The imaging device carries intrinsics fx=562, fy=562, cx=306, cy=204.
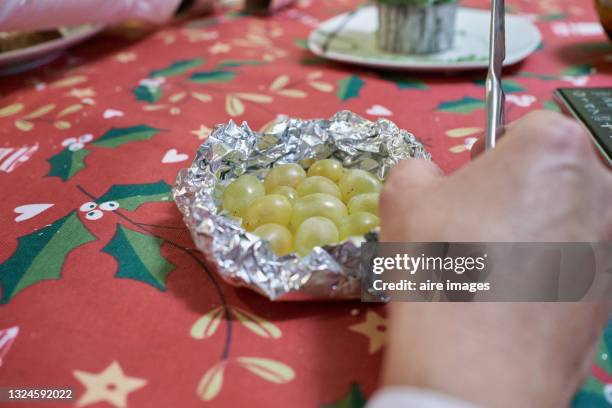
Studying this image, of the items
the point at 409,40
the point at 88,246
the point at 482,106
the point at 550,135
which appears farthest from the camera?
the point at 409,40

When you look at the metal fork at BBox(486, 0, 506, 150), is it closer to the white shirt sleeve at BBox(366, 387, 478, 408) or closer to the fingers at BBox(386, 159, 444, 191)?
the fingers at BBox(386, 159, 444, 191)

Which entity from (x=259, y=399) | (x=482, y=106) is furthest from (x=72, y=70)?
(x=259, y=399)

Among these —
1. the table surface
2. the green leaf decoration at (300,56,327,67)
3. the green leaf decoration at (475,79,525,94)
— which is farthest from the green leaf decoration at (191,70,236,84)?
the green leaf decoration at (475,79,525,94)

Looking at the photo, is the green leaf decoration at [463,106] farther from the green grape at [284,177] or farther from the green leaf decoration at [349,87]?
the green grape at [284,177]

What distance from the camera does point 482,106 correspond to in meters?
0.71

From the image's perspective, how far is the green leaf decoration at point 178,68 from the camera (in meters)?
0.85

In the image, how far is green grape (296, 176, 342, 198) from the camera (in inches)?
18.0

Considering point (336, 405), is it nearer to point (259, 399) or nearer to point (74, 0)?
point (259, 399)

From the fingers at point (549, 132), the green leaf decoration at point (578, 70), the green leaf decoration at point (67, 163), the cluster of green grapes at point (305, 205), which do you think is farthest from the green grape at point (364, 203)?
the green leaf decoration at point (578, 70)

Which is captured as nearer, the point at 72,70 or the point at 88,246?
the point at 88,246

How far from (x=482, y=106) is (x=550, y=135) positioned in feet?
1.34

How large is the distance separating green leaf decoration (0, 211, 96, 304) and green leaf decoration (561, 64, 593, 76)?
691mm

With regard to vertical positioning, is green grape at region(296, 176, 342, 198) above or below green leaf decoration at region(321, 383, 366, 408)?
above

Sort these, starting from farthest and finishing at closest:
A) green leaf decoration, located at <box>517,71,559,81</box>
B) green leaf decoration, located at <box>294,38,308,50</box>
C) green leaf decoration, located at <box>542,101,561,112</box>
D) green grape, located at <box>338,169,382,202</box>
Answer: green leaf decoration, located at <box>294,38,308,50</box>
green leaf decoration, located at <box>517,71,559,81</box>
green leaf decoration, located at <box>542,101,561,112</box>
green grape, located at <box>338,169,382,202</box>
